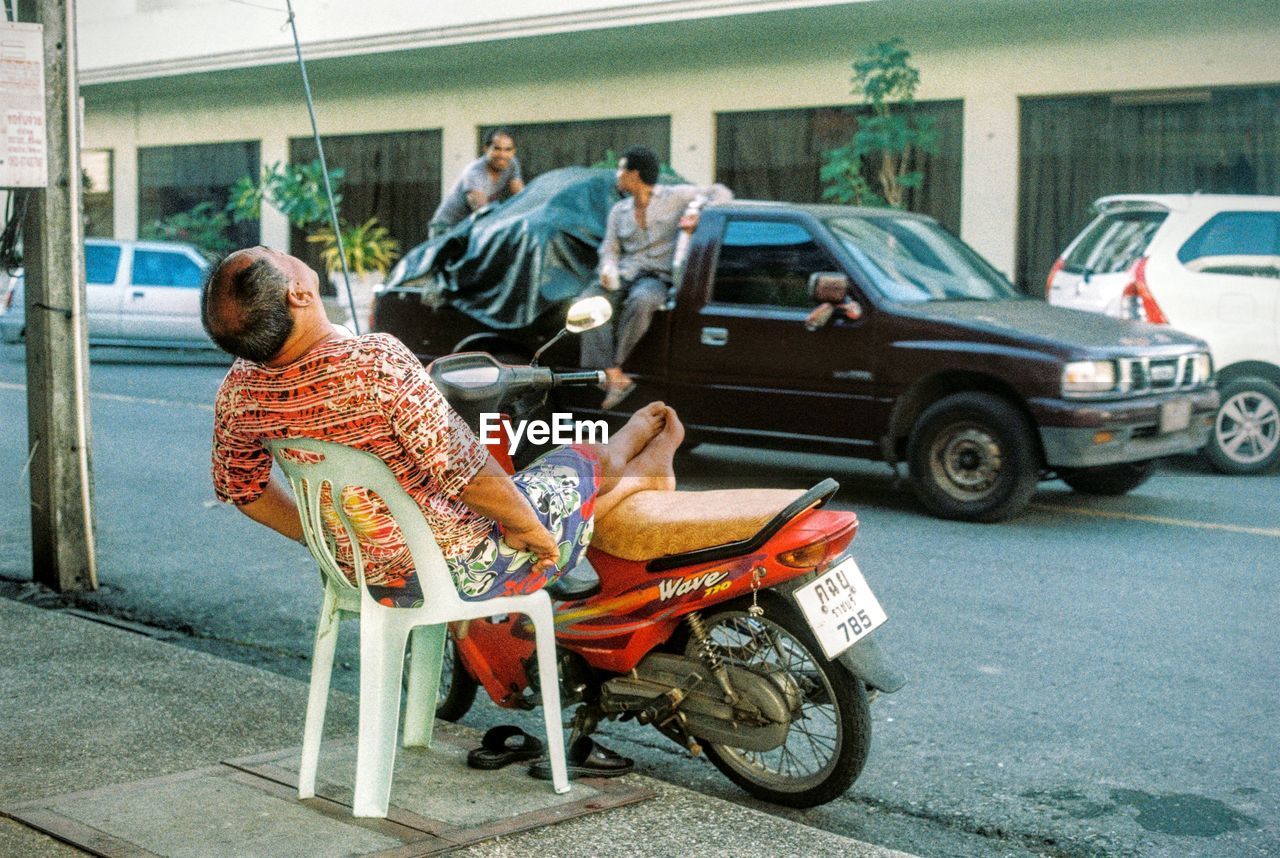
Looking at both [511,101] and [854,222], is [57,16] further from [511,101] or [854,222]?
[511,101]

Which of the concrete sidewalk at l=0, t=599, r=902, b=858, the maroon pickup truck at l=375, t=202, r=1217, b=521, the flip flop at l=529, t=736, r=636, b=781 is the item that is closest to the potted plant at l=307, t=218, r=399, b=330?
the maroon pickup truck at l=375, t=202, r=1217, b=521

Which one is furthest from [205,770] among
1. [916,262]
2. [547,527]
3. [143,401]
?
[143,401]

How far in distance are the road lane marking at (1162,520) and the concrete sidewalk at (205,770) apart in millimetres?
5146

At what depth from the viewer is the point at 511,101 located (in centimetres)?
2181

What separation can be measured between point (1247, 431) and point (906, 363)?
328cm

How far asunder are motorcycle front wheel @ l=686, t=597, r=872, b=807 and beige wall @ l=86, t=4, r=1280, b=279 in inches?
517

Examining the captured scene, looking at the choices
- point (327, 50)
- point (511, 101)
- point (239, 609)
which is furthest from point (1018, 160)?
point (239, 609)

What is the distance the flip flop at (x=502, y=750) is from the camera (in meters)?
4.42

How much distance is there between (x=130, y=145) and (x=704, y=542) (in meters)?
25.0

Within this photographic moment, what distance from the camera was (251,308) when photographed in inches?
147

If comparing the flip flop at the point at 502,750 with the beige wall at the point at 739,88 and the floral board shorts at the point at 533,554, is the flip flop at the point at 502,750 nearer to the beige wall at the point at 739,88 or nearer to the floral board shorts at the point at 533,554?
the floral board shorts at the point at 533,554

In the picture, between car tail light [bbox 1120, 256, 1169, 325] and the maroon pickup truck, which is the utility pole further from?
car tail light [bbox 1120, 256, 1169, 325]

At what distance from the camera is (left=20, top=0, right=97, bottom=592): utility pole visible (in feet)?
21.8

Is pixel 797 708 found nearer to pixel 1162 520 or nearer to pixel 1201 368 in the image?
pixel 1162 520
